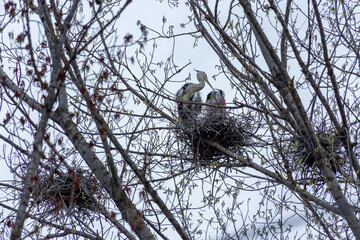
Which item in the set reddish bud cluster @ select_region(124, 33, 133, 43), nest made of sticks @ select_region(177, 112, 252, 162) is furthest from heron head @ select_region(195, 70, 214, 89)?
reddish bud cluster @ select_region(124, 33, 133, 43)

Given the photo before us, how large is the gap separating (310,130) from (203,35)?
4.99 ft

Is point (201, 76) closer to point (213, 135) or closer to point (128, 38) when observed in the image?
point (213, 135)

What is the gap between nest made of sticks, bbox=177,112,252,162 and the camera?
21.0ft

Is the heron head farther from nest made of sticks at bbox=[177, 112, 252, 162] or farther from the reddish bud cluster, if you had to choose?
the reddish bud cluster

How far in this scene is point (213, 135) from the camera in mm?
6461

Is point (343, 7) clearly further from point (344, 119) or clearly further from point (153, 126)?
point (153, 126)

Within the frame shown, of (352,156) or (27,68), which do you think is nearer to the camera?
(27,68)

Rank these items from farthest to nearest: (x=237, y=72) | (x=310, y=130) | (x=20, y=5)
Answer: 1. (x=237, y=72)
2. (x=310, y=130)
3. (x=20, y=5)

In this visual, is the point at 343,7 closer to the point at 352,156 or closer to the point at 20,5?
the point at 352,156

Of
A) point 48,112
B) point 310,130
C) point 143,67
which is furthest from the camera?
point 143,67

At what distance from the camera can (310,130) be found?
498 cm

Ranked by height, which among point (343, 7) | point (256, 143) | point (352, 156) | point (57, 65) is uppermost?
point (343, 7)

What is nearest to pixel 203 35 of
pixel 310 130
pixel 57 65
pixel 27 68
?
pixel 310 130

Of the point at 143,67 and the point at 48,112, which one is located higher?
the point at 143,67
